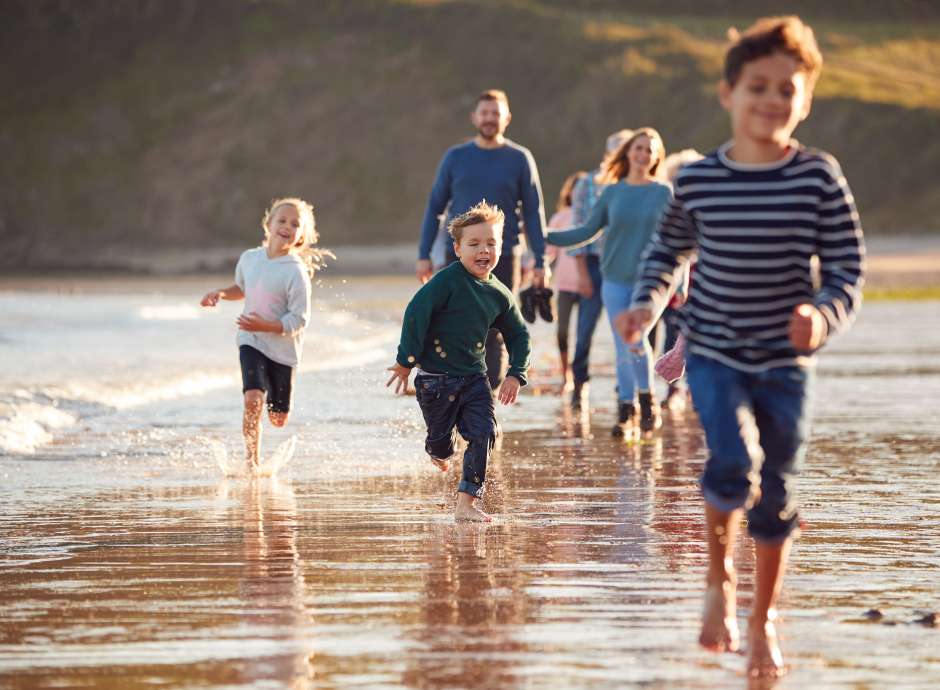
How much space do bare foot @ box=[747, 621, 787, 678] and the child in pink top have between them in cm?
892

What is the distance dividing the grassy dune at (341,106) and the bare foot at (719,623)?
248 feet

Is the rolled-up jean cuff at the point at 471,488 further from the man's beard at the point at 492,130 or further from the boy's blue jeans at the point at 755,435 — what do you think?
the man's beard at the point at 492,130

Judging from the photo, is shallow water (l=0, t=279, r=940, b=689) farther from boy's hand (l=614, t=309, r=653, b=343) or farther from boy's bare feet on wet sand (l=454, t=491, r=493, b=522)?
boy's hand (l=614, t=309, r=653, b=343)

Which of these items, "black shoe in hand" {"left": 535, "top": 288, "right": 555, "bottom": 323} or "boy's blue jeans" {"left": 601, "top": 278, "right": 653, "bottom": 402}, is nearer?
"boy's blue jeans" {"left": 601, "top": 278, "right": 653, "bottom": 402}

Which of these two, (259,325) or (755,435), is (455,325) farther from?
(755,435)

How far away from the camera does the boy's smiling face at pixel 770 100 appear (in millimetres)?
4914

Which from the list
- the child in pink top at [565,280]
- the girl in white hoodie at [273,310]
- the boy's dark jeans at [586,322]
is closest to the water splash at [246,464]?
the girl in white hoodie at [273,310]

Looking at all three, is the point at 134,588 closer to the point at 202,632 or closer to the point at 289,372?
the point at 202,632

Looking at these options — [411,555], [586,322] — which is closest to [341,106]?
[586,322]

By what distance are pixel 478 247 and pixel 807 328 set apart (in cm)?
317

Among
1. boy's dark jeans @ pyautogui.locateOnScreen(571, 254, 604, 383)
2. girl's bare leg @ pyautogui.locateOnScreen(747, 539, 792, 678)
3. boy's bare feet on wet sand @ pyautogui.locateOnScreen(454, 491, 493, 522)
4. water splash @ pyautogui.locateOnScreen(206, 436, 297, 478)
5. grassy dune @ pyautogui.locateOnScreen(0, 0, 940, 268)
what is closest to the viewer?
girl's bare leg @ pyautogui.locateOnScreen(747, 539, 792, 678)

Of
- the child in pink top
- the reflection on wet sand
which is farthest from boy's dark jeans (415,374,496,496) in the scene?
the child in pink top

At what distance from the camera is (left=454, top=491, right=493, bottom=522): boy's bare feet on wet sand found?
7.48 m

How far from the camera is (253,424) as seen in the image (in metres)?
9.62
